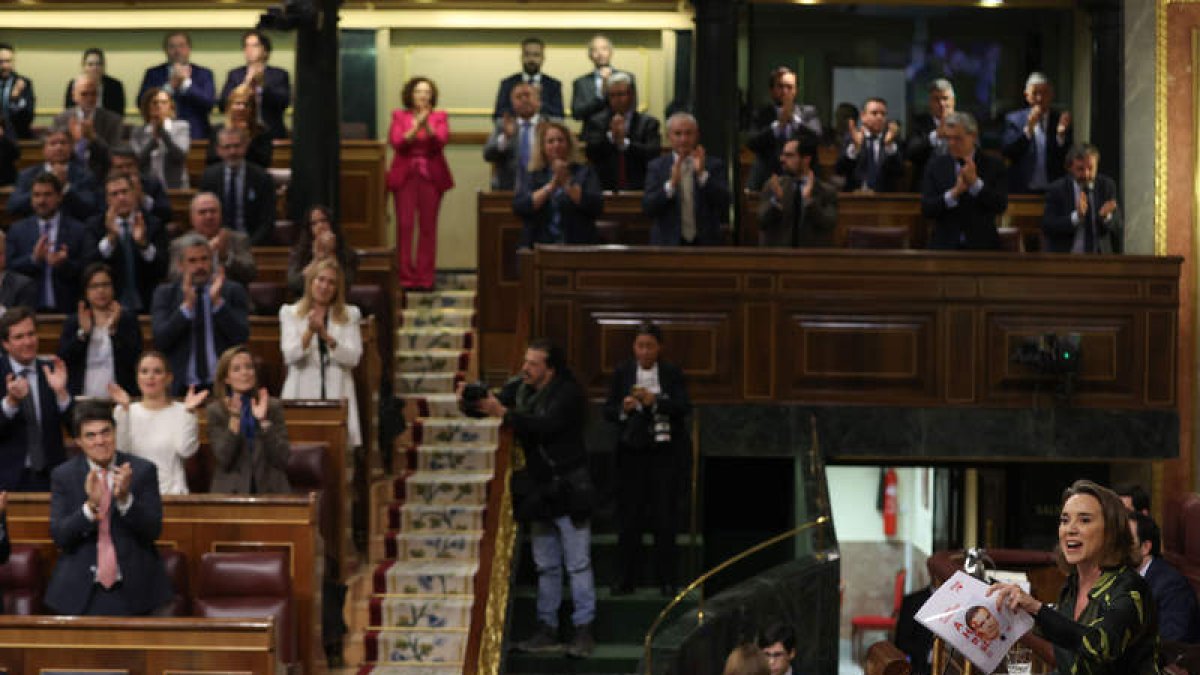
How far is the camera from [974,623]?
5070mm

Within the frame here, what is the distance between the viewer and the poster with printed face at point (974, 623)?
16.6 feet

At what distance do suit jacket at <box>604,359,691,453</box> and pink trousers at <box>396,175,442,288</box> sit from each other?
267cm

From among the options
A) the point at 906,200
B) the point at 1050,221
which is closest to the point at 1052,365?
the point at 1050,221

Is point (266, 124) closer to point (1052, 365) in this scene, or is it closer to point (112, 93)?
point (112, 93)

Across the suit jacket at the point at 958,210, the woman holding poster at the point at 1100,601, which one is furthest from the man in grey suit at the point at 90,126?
the woman holding poster at the point at 1100,601

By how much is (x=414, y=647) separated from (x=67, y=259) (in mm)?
2831

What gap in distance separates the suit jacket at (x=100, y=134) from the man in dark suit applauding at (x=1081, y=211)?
17.1ft

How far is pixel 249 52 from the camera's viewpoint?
1297 cm

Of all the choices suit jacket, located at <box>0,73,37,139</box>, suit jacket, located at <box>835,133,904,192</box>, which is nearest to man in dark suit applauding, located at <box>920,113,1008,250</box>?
suit jacket, located at <box>835,133,904,192</box>

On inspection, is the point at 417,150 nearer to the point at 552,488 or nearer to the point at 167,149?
the point at 167,149

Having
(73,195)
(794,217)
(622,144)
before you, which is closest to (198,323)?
(73,195)

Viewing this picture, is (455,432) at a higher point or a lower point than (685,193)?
lower

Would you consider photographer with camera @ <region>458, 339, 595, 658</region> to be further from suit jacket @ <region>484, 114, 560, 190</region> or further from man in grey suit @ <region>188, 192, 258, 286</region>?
suit jacket @ <region>484, 114, 560, 190</region>

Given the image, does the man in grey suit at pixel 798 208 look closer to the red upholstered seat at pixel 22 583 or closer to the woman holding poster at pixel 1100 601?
the red upholstered seat at pixel 22 583
